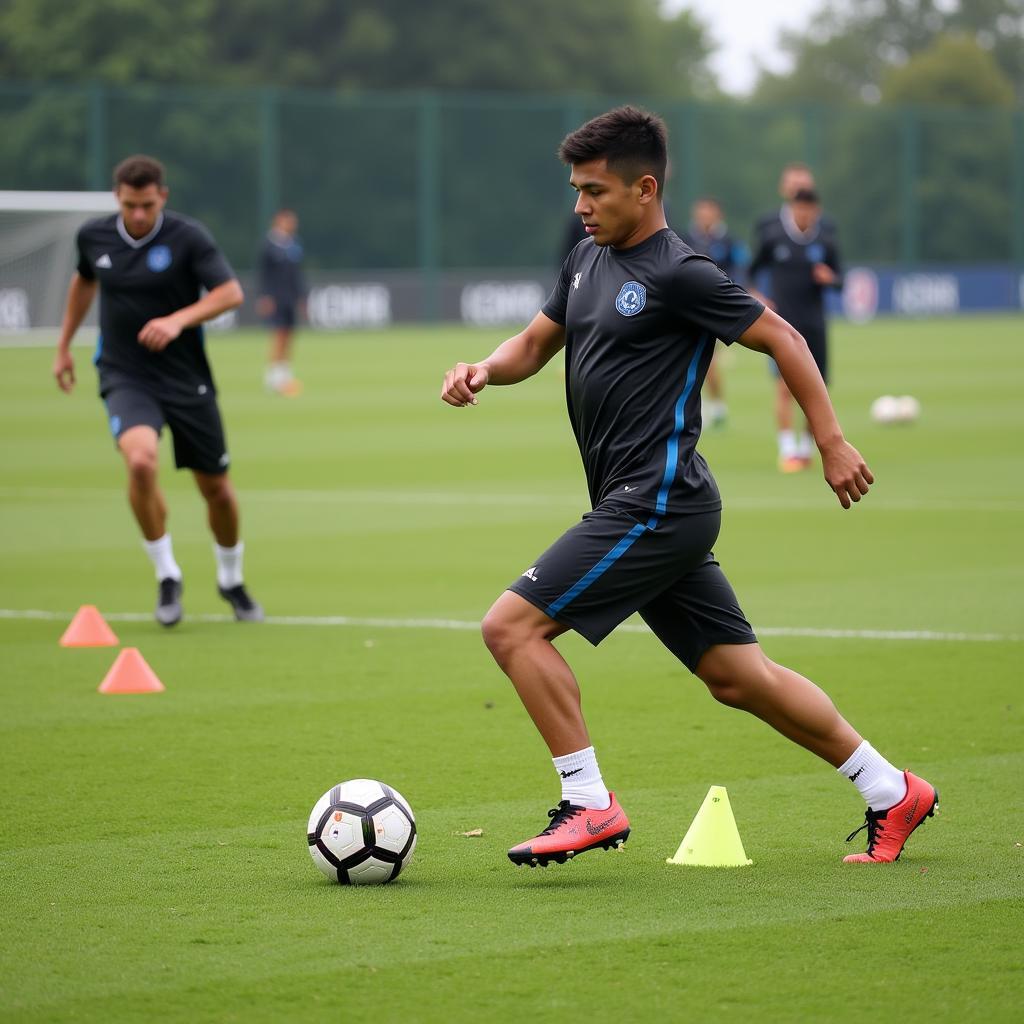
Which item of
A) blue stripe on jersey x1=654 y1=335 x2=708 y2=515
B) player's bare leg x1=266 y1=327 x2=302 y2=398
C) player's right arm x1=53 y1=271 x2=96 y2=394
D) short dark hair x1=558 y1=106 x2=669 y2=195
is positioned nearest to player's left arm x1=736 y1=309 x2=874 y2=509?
blue stripe on jersey x1=654 y1=335 x2=708 y2=515

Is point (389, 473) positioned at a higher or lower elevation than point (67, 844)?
lower

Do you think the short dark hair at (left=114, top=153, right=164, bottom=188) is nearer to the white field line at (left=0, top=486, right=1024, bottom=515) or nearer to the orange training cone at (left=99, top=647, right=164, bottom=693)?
the orange training cone at (left=99, top=647, right=164, bottom=693)

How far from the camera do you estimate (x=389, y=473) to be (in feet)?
58.8

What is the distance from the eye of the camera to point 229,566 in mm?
10328

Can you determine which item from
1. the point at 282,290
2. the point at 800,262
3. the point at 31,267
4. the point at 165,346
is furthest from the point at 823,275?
the point at 31,267

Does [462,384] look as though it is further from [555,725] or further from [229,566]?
[229,566]

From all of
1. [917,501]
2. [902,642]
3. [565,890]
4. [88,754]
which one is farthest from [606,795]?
[917,501]

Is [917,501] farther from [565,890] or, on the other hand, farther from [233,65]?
[233,65]

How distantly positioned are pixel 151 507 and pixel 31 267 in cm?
2580

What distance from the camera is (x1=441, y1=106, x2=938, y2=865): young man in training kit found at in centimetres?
552

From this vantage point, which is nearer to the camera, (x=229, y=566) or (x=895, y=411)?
(x=229, y=566)

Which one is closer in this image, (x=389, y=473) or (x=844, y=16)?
(x=389, y=473)

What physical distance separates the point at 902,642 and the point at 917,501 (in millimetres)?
5979

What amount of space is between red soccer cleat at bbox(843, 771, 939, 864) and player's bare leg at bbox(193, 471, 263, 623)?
16.7 feet
